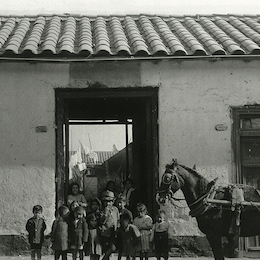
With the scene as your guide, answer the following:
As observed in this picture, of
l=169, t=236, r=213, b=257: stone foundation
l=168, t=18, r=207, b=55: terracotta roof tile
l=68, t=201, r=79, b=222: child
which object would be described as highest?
l=168, t=18, r=207, b=55: terracotta roof tile

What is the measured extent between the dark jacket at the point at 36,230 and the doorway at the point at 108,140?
3.80 ft

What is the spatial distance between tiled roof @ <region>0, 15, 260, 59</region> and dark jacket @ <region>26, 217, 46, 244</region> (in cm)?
301

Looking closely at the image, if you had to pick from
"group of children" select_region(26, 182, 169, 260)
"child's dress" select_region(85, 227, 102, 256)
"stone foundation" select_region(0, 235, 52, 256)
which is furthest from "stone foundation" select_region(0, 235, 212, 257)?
"child's dress" select_region(85, 227, 102, 256)

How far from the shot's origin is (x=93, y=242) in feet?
31.9

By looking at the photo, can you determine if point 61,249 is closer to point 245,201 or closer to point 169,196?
point 169,196

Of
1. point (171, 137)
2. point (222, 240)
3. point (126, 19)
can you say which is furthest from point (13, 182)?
point (126, 19)

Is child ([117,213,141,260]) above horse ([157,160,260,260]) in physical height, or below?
below

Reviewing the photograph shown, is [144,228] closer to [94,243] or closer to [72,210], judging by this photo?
[94,243]

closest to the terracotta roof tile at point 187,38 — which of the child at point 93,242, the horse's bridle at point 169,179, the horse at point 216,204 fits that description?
the horse at point 216,204

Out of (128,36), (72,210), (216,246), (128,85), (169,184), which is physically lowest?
(216,246)

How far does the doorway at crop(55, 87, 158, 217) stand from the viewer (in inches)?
453

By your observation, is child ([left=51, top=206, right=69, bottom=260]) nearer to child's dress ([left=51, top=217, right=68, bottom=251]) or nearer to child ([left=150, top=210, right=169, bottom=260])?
child's dress ([left=51, top=217, right=68, bottom=251])

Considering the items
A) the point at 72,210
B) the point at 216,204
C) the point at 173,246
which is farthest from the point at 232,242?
the point at 72,210

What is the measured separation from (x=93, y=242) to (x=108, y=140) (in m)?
6.54
